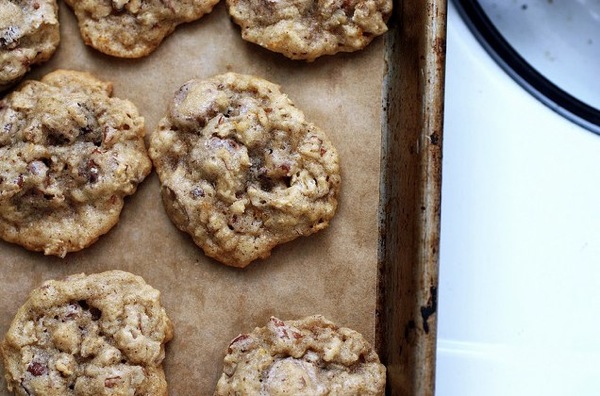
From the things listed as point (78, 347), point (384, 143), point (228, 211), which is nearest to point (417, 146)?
point (384, 143)

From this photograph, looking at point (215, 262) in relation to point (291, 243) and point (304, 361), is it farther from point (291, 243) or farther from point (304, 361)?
point (304, 361)

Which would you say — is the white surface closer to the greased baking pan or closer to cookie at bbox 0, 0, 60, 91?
the greased baking pan

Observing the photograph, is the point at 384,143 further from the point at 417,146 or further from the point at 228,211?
the point at 228,211

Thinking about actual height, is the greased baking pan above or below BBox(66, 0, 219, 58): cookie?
below

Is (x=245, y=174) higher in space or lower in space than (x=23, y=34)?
lower

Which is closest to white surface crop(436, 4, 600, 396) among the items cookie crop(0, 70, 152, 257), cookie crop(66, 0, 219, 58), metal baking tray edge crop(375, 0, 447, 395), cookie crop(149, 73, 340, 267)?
metal baking tray edge crop(375, 0, 447, 395)

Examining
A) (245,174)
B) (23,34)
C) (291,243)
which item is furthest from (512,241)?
(23,34)

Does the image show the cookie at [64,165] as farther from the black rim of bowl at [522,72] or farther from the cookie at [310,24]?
the black rim of bowl at [522,72]
